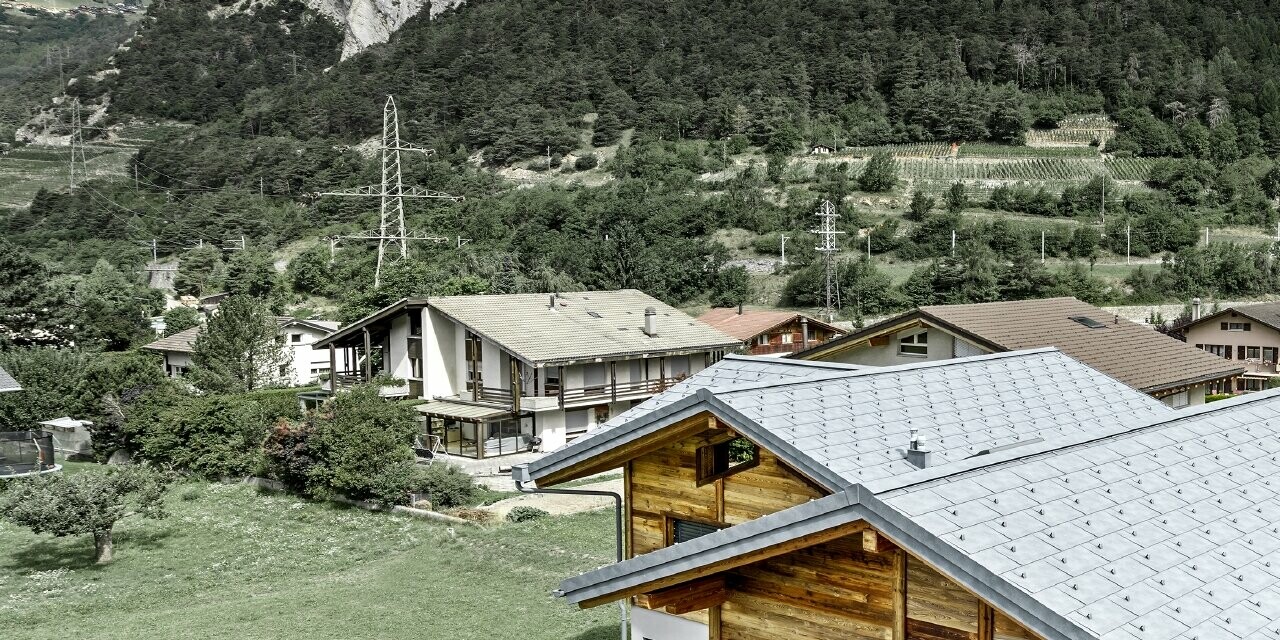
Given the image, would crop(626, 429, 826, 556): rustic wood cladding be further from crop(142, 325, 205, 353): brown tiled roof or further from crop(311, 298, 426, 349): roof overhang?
crop(142, 325, 205, 353): brown tiled roof

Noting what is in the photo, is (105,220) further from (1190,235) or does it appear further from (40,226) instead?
(1190,235)

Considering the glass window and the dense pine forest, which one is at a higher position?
the dense pine forest

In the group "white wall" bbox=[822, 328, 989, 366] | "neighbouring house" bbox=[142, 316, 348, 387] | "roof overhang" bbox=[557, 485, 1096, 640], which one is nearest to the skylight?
"white wall" bbox=[822, 328, 989, 366]

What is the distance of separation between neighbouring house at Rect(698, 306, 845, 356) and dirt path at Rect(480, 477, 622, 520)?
643 inches

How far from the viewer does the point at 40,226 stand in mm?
99625

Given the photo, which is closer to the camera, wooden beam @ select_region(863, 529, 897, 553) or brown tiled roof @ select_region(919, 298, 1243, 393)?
wooden beam @ select_region(863, 529, 897, 553)

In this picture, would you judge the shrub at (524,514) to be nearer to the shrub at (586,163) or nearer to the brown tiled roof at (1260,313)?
the brown tiled roof at (1260,313)

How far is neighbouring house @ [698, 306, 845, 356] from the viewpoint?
4209 centimetres

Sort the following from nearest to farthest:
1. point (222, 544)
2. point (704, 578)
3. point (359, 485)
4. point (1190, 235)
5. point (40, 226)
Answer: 1. point (704, 578)
2. point (222, 544)
3. point (359, 485)
4. point (1190, 235)
5. point (40, 226)

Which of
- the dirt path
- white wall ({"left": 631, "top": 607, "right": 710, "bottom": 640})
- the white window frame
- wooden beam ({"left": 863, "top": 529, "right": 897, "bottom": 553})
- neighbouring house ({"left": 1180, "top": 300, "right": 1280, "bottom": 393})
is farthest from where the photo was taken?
neighbouring house ({"left": 1180, "top": 300, "right": 1280, "bottom": 393})

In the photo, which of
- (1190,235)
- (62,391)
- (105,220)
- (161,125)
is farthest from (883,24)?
(62,391)

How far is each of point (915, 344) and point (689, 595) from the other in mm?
18299

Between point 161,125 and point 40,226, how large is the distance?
46.3m

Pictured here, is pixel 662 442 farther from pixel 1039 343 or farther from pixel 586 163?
pixel 586 163
